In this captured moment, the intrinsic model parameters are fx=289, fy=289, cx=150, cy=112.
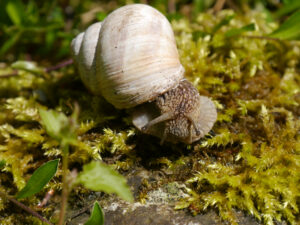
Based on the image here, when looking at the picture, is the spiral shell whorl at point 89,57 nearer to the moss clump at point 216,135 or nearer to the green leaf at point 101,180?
the moss clump at point 216,135

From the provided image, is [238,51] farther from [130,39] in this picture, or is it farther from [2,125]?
[2,125]

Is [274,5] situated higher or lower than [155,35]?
lower

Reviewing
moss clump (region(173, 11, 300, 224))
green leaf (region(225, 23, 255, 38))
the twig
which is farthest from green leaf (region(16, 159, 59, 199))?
the twig

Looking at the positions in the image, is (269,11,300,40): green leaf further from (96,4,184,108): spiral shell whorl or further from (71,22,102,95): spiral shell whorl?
(71,22,102,95): spiral shell whorl

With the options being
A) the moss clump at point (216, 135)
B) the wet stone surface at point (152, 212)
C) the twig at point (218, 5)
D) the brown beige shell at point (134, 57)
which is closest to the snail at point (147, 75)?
the brown beige shell at point (134, 57)

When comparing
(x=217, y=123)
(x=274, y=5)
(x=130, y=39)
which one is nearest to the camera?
(x=130, y=39)

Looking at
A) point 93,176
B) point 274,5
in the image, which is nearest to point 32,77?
point 93,176
